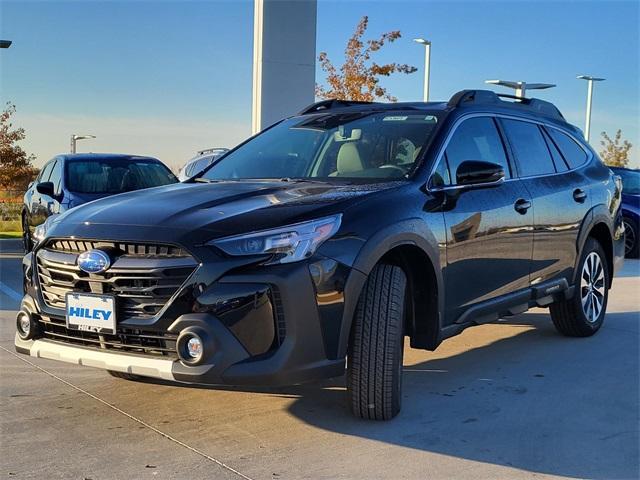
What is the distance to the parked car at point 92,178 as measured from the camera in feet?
29.2

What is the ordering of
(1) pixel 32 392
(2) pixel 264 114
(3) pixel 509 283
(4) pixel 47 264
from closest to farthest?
(4) pixel 47 264 → (1) pixel 32 392 → (3) pixel 509 283 → (2) pixel 264 114

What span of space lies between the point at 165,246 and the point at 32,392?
1.73 metres

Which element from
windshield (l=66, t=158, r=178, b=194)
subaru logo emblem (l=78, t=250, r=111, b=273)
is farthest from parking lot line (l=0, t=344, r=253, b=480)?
windshield (l=66, t=158, r=178, b=194)

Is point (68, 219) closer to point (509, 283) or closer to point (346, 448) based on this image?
point (346, 448)

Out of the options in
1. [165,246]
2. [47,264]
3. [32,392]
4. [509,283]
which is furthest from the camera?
[509,283]

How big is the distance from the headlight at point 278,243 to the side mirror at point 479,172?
134cm

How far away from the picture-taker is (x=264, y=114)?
11.7m

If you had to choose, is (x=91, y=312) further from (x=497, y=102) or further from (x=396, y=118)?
(x=497, y=102)

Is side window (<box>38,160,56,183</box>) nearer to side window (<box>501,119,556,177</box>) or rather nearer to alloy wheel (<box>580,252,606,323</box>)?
side window (<box>501,119,556,177</box>)

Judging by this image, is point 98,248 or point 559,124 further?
point 559,124

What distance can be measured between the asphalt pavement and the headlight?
37.0 inches

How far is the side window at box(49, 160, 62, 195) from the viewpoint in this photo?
9.21m

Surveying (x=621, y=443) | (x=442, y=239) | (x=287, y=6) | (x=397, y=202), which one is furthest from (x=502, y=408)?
(x=287, y=6)

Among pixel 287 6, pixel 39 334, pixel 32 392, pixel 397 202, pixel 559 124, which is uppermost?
pixel 287 6
